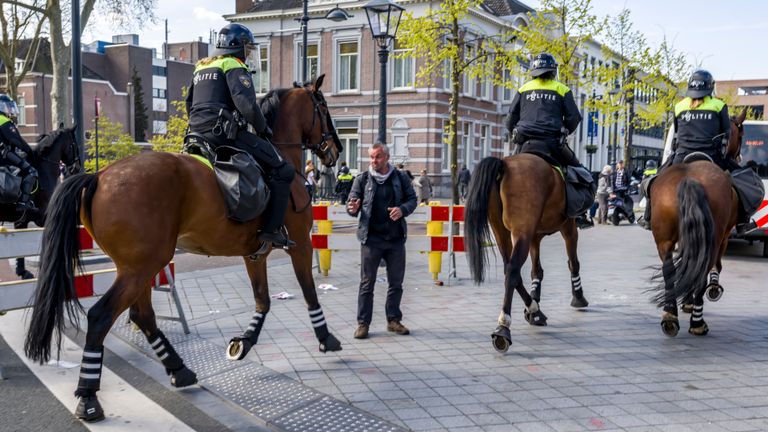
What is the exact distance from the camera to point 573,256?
25.5 feet

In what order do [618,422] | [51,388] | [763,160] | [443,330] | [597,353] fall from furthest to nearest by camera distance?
[763,160], [443,330], [597,353], [51,388], [618,422]

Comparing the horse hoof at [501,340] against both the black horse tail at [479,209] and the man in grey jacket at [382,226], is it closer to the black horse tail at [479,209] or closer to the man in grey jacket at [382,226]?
the black horse tail at [479,209]

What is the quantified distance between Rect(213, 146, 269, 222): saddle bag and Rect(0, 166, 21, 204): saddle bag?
18.7 feet

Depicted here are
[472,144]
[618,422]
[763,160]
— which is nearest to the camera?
[618,422]

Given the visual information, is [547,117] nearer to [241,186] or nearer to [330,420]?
[241,186]

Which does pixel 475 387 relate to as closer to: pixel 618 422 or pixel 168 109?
pixel 618 422

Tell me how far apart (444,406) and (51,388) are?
2.95 m

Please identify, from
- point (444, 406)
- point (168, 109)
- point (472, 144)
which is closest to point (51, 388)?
point (444, 406)

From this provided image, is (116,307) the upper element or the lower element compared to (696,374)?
upper

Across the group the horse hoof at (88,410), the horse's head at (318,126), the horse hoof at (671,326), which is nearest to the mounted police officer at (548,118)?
the horse hoof at (671,326)

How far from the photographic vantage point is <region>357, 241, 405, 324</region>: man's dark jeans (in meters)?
6.60

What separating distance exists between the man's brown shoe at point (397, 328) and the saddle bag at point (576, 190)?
2.05 meters

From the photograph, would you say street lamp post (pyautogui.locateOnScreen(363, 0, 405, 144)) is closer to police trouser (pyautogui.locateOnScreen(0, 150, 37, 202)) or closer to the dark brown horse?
the dark brown horse

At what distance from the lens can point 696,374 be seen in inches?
210
